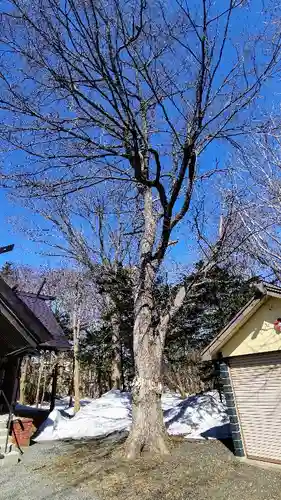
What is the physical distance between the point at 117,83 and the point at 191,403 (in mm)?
10191

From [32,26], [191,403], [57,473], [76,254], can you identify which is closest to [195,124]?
[32,26]

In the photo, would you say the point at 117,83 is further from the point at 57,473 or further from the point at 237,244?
the point at 57,473

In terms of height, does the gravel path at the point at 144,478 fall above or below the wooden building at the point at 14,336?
below

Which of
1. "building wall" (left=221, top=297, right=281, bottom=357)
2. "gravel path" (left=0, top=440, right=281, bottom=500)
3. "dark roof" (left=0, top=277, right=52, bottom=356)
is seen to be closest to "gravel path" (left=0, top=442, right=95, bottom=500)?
"gravel path" (left=0, top=440, right=281, bottom=500)

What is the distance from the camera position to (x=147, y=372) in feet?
23.8

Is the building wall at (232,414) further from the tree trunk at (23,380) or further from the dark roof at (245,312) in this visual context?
the tree trunk at (23,380)

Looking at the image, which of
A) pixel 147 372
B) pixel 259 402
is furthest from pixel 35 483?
pixel 259 402

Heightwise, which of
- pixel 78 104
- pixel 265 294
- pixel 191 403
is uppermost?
pixel 78 104

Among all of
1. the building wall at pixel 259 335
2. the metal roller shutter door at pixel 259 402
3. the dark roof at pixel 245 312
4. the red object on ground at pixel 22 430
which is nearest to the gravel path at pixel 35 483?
the red object on ground at pixel 22 430

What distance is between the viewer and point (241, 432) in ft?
22.9

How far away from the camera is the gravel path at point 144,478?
4.98 m

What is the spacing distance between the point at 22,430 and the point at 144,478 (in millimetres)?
5050

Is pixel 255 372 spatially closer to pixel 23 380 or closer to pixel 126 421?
pixel 126 421

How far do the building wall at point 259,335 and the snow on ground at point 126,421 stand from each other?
10.1 feet
